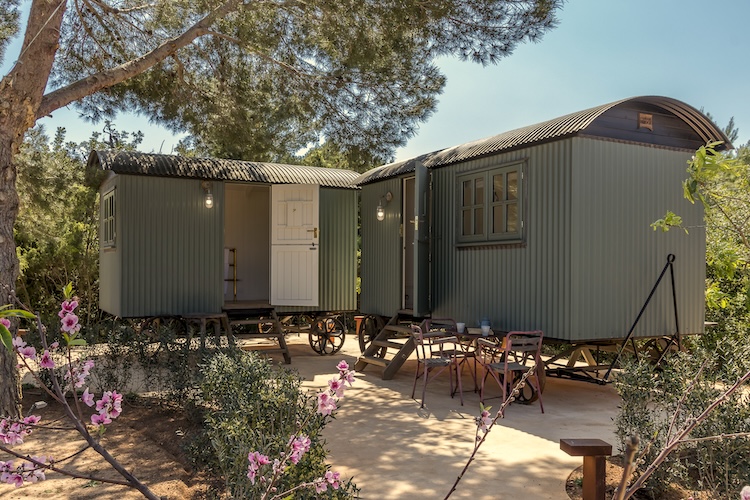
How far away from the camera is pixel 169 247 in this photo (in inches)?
359

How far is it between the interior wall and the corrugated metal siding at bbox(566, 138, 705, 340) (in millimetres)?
7406

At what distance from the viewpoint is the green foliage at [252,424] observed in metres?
2.70

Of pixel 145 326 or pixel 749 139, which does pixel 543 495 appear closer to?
pixel 145 326

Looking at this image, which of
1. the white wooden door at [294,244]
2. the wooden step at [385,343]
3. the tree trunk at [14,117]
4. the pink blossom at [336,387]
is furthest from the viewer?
the white wooden door at [294,244]

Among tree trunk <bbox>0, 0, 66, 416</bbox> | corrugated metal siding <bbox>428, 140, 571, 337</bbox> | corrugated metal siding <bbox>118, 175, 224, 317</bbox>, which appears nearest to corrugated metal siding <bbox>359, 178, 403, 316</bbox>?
corrugated metal siding <bbox>428, 140, 571, 337</bbox>

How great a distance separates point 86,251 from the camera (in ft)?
41.5

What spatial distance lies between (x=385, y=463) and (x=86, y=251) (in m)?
10.3

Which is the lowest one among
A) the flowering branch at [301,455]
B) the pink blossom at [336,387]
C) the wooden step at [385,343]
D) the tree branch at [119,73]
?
the wooden step at [385,343]

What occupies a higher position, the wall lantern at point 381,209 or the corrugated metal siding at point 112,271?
the wall lantern at point 381,209

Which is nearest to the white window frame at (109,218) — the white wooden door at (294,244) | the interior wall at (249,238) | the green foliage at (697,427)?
the white wooden door at (294,244)

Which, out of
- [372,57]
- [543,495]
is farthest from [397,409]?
[372,57]

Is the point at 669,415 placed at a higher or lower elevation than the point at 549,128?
lower

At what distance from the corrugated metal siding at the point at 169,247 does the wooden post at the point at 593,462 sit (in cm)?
696

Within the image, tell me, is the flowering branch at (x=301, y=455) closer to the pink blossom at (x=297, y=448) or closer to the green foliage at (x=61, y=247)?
the pink blossom at (x=297, y=448)
